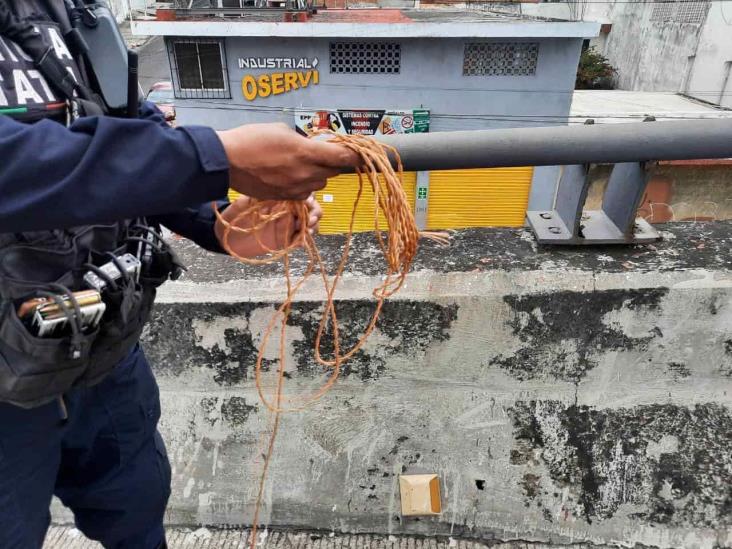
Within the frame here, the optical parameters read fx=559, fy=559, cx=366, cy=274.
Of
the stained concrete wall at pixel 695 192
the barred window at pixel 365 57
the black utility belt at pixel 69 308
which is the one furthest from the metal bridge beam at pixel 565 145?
the barred window at pixel 365 57

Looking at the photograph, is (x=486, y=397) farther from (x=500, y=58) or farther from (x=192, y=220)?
(x=500, y=58)

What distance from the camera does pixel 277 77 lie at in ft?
37.8

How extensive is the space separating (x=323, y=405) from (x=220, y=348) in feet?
1.27

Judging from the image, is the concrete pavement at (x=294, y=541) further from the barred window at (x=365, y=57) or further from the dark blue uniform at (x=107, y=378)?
the barred window at (x=365, y=57)

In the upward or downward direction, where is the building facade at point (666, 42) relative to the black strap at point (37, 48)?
downward

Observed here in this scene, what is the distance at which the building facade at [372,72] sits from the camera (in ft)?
35.2

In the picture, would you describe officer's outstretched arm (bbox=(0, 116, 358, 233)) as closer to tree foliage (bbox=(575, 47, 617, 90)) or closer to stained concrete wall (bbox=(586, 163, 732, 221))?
stained concrete wall (bbox=(586, 163, 732, 221))

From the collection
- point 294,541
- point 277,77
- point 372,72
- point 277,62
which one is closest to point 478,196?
point 372,72

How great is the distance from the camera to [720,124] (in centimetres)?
130

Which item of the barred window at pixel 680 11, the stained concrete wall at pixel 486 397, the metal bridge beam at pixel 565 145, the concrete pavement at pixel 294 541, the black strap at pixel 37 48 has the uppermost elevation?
the black strap at pixel 37 48

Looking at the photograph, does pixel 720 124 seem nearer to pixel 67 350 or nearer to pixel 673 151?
pixel 673 151

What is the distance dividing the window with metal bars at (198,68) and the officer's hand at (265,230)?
10.9 m

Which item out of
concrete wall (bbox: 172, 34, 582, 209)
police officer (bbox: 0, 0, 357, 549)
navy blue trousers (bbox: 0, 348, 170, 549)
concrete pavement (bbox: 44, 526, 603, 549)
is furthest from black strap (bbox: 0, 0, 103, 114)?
concrete wall (bbox: 172, 34, 582, 209)

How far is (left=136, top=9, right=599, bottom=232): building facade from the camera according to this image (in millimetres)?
10727
